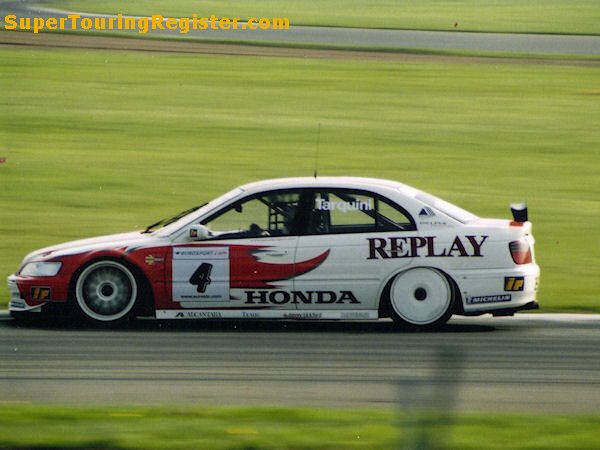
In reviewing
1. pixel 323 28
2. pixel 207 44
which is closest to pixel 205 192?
pixel 207 44

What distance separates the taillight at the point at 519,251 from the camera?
34.2 feet

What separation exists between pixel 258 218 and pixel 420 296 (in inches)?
59.8

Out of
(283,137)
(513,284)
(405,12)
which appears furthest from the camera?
(405,12)

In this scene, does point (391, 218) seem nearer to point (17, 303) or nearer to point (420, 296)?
point (420, 296)

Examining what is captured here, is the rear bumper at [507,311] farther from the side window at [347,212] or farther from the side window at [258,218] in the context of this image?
the side window at [258,218]

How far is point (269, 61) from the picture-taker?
91.8ft

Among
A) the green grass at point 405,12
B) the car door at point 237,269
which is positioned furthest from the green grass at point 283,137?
the green grass at point 405,12

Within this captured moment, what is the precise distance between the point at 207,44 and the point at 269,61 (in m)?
3.06

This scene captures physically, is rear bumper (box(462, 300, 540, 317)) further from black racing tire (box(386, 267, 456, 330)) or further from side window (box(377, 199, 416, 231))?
side window (box(377, 199, 416, 231))

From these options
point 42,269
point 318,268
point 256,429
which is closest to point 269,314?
point 318,268

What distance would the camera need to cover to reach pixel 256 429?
6934 millimetres

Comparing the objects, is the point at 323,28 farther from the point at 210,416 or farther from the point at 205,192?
the point at 210,416

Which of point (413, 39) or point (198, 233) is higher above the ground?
point (413, 39)

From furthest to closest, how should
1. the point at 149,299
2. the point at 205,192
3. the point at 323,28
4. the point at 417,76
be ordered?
the point at 323,28, the point at 417,76, the point at 205,192, the point at 149,299
